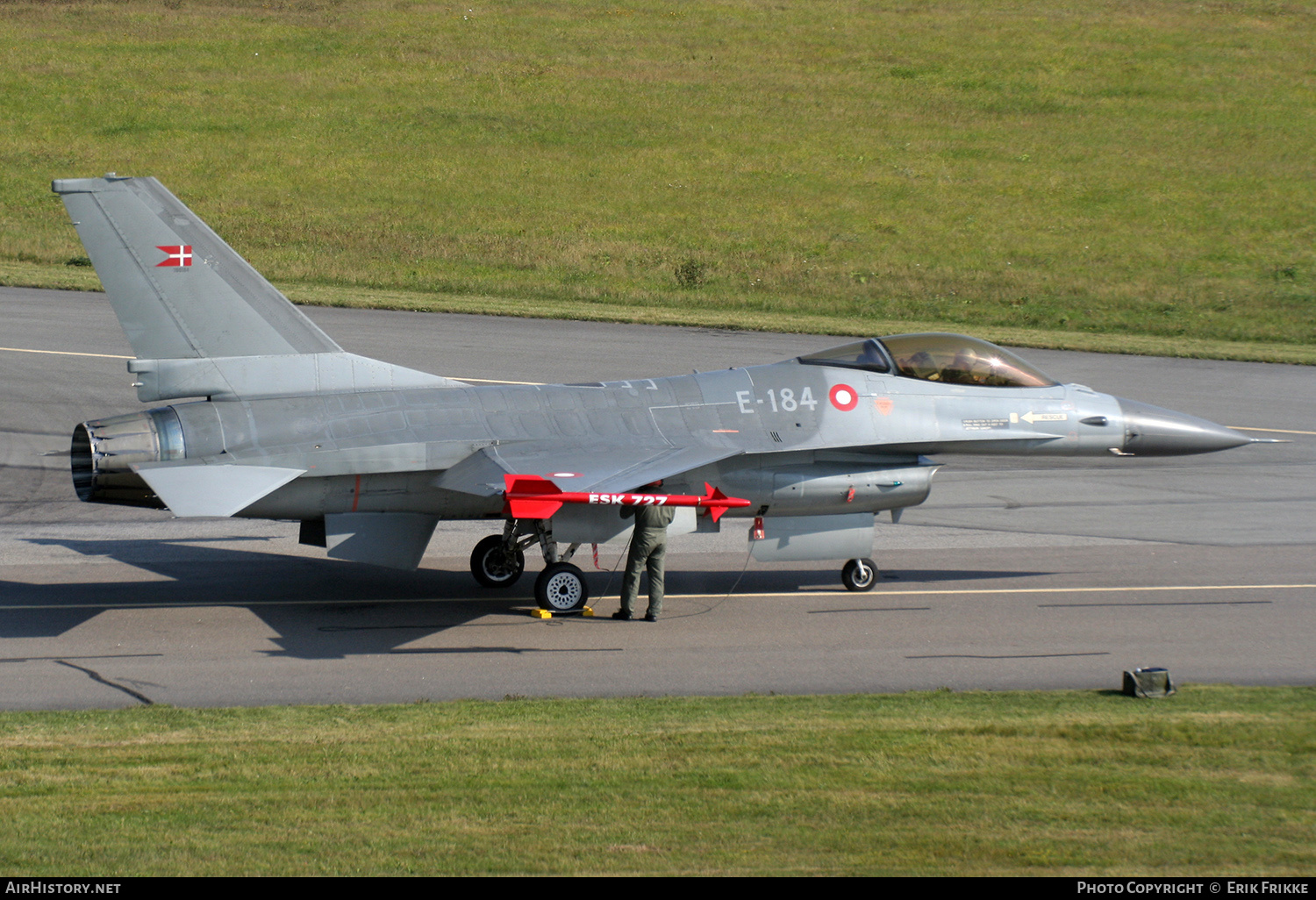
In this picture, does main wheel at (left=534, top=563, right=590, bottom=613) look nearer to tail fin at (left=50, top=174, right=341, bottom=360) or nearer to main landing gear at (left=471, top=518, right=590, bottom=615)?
main landing gear at (left=471, top=518, right=590, bottom=615)

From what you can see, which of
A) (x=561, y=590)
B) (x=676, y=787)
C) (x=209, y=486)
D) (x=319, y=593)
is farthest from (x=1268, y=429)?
(x=209, y=486)

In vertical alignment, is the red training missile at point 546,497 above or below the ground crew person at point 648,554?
above

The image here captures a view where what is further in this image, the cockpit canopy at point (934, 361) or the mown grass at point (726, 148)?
the mown grass at point (726, 148)

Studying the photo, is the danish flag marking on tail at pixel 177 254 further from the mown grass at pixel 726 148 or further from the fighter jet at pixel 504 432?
the mown grass at pixel 726 148

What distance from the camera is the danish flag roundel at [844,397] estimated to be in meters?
15.4

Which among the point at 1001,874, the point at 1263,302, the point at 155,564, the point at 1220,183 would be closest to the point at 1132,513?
the point at 1001,874

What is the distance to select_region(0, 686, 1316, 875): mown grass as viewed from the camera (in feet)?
25.7

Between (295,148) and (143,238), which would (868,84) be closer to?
(295,148)

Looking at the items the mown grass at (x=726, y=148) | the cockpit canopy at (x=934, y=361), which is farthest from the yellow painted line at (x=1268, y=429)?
the mown grass at (x=726, y=148)

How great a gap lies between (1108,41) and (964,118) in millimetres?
13159

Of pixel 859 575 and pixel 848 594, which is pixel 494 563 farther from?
pixel 859 575

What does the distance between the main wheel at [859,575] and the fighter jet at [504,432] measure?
0.03 m

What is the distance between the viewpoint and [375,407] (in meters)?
14.3

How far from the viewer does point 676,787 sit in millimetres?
9047
